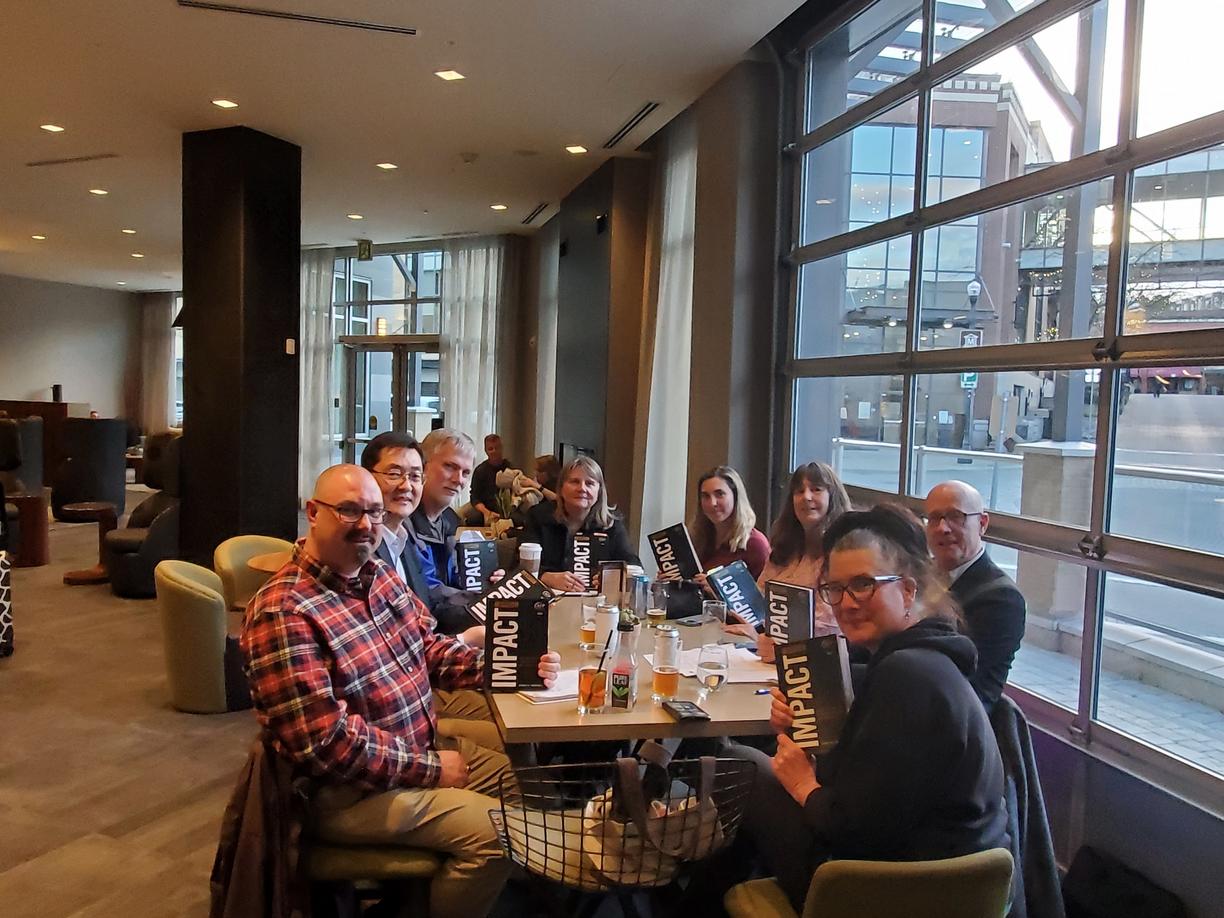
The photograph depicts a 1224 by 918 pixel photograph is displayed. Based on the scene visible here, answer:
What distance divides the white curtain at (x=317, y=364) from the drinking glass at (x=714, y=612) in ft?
33.0

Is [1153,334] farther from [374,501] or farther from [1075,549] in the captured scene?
[374,501]

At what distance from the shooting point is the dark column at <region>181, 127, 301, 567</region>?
248 inches

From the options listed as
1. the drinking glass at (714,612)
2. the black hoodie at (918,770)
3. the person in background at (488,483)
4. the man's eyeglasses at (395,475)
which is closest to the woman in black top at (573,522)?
the drinking glass at (714,612)

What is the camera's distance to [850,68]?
14.9 feet

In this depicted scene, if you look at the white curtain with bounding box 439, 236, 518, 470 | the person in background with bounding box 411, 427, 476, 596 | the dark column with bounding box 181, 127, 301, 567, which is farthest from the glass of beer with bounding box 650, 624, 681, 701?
the white curtain with bounding box 439, 236, 518, 470

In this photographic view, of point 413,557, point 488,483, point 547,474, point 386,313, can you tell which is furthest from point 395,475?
point 386,313

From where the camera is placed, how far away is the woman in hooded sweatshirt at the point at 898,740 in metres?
1.62

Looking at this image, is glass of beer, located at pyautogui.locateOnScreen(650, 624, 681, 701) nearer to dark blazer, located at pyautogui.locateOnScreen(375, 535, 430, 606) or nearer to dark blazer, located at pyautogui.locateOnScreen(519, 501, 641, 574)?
dark blazer, located at pyautogui.locateOnScreen(375, 535, 430, 606)

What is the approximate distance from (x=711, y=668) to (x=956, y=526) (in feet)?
2.75

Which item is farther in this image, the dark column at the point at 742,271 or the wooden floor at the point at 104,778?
the dark column at the point at 742,271

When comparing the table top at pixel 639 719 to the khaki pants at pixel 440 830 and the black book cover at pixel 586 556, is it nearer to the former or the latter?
the khaki pants at pixel 440 830

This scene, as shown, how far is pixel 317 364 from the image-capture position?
41.2 feet

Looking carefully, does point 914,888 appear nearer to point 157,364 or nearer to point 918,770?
point 918,770

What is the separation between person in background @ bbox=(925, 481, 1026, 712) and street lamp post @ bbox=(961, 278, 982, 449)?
958 millimetres
